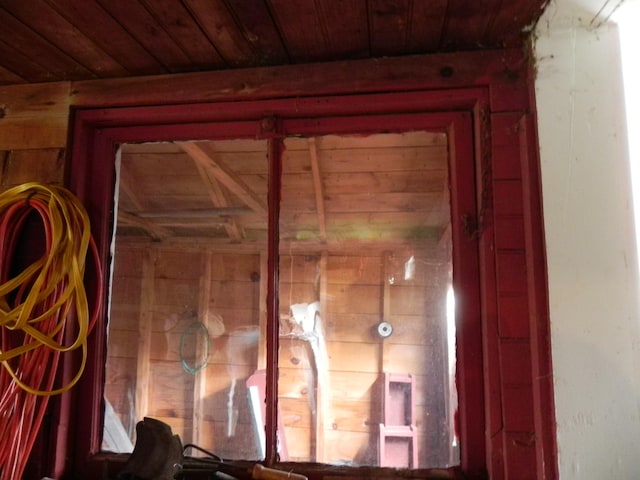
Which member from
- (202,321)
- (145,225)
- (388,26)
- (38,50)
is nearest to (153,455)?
(202,321)

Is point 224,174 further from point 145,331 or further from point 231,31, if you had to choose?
point 145,331

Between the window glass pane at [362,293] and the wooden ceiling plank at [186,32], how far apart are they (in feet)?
1.01

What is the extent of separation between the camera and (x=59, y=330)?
109 centimetres

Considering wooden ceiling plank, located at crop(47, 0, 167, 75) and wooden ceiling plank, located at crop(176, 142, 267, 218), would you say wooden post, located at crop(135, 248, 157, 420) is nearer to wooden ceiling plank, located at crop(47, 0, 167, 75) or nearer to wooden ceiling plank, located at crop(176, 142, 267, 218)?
wooden ceiling plank, located at crop(176, 142, 267, 218)

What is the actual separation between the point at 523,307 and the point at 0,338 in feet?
4.37

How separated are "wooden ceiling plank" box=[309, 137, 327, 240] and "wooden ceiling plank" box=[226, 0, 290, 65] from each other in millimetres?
263

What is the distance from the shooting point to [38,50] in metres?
1.15

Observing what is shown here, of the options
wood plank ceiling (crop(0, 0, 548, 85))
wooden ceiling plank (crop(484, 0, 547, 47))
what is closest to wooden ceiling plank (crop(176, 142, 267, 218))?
wood plank ceiling (crop(0, 0, 548, 85))

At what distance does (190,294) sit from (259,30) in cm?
83

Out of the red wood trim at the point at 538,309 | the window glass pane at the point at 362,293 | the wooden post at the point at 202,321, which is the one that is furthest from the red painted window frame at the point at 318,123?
the wooden post at the point at 202,321

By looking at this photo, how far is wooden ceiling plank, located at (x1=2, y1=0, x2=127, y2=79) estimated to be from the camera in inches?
38.9

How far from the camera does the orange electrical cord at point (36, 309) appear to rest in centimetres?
104

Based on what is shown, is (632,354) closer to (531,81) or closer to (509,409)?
(509,409)

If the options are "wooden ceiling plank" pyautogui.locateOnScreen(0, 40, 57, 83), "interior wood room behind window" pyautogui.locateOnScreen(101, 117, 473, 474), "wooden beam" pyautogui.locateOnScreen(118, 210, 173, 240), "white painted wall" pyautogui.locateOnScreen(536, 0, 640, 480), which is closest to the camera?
"white painted wall" pyautogui.locateOnScreen(536, 0, 640, 480)
